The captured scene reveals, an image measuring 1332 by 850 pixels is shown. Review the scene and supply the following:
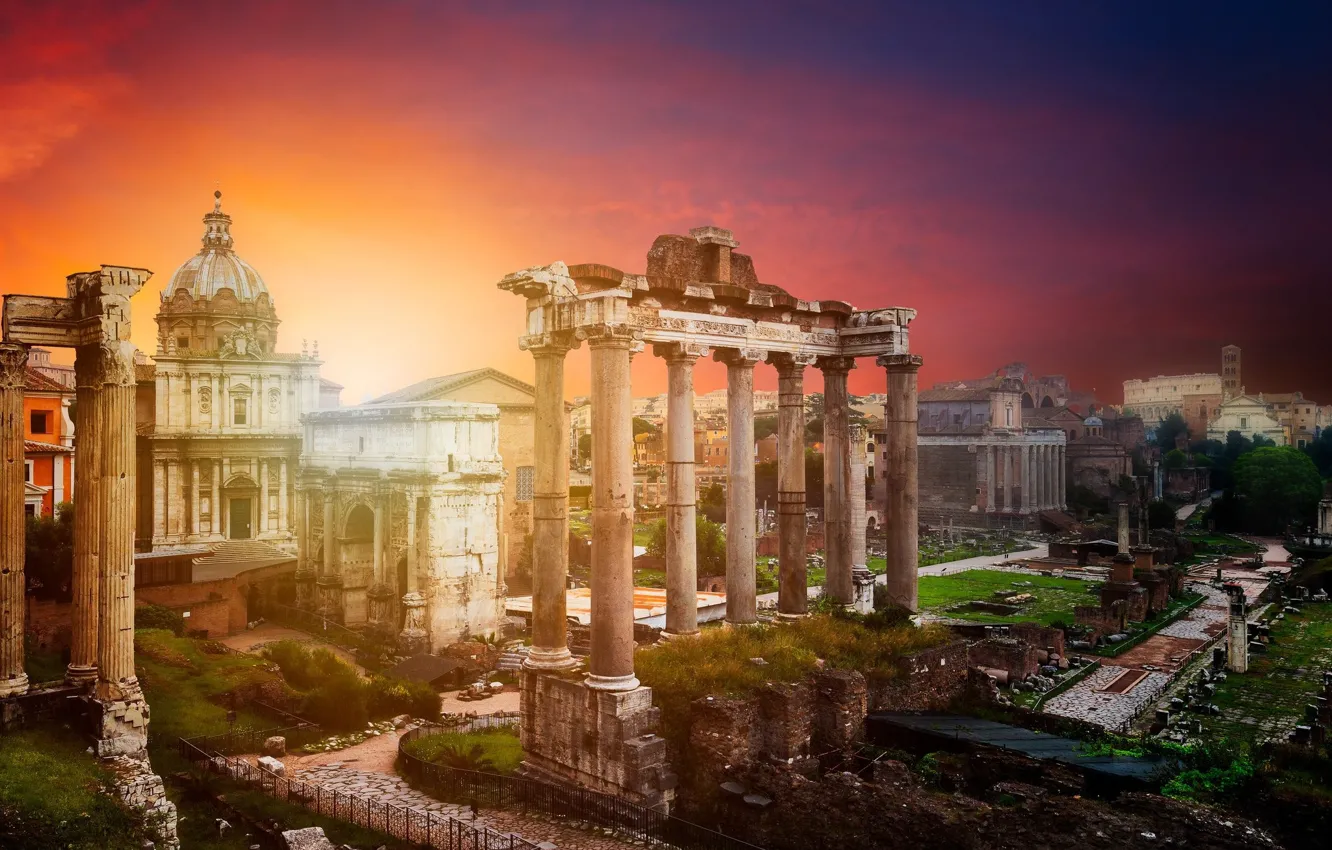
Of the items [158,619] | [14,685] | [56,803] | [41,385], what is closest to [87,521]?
[14,685]

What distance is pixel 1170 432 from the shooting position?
12419 centimetres

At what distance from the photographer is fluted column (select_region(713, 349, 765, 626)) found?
54.2 feet

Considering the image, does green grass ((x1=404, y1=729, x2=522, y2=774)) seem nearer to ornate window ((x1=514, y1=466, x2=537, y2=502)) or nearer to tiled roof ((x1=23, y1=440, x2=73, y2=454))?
tiled roof ((x1=23, y1=440, x2=73, y2=454))

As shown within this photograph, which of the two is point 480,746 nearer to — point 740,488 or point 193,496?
point 740,488

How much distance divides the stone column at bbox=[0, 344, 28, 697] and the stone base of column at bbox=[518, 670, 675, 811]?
283 inches

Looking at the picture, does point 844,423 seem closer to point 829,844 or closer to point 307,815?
point 829,844

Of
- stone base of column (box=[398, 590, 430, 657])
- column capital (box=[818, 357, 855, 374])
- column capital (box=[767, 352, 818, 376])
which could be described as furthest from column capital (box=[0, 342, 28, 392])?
stone base of column (box=[398, 590, 430, 657])

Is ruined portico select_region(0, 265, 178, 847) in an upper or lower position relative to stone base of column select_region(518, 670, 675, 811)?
upper

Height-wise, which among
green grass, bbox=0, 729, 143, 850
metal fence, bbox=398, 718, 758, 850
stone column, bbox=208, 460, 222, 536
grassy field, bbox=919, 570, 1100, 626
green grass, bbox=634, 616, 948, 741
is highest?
stone column, bbox=208, 460, 222, 536

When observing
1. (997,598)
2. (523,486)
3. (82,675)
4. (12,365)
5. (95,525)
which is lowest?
(997,598)

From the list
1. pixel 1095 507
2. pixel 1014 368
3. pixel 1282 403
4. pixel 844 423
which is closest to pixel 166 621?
pixel 844 423

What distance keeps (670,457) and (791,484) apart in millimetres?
3013

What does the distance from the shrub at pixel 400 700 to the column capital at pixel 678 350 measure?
12.3 m

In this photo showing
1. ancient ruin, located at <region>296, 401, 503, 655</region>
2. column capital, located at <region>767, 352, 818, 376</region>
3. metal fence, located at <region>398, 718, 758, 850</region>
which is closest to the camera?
metal fence, located at <region>398, 718, 758, 850</region>
